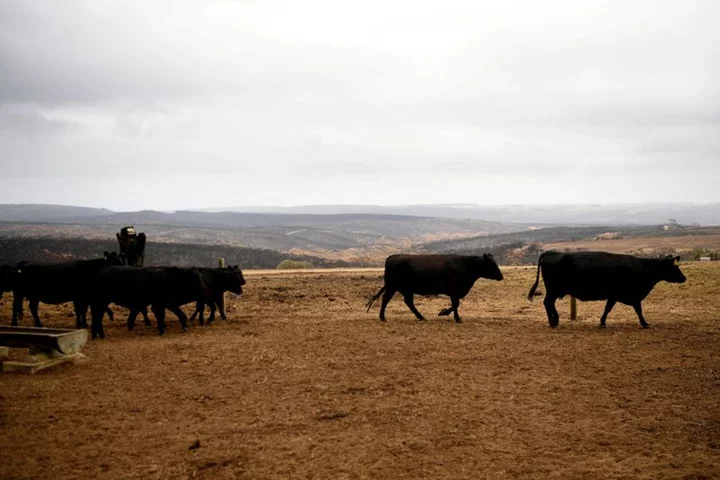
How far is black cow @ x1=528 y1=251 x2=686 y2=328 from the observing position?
13.5 m

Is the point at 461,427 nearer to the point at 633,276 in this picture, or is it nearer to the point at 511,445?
the point at 511,445

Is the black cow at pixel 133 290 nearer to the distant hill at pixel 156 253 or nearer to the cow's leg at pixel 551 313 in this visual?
the cow's leg at pixel 551 313

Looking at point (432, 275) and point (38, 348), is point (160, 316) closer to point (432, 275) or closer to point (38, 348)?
point (38, 348)

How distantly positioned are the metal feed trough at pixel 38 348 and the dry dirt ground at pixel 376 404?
22cm

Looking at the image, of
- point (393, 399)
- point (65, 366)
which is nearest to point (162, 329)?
point (65, 366)

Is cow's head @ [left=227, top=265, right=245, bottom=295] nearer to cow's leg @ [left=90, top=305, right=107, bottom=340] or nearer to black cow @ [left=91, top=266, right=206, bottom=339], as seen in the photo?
black cow @ [left=91, top=266, right=206, bottom=339]

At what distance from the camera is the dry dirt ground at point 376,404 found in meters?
5.87

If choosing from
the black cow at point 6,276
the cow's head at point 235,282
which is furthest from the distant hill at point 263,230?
the cow's head at point 235,282

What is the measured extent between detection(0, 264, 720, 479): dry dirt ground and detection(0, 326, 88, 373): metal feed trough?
0.73 ft

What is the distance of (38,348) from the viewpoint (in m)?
9.46

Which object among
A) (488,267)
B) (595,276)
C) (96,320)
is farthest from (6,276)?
(595,276)

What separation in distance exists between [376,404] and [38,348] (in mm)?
6274

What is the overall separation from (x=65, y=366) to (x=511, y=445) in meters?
7.81

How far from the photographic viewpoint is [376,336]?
12227 millimetres
